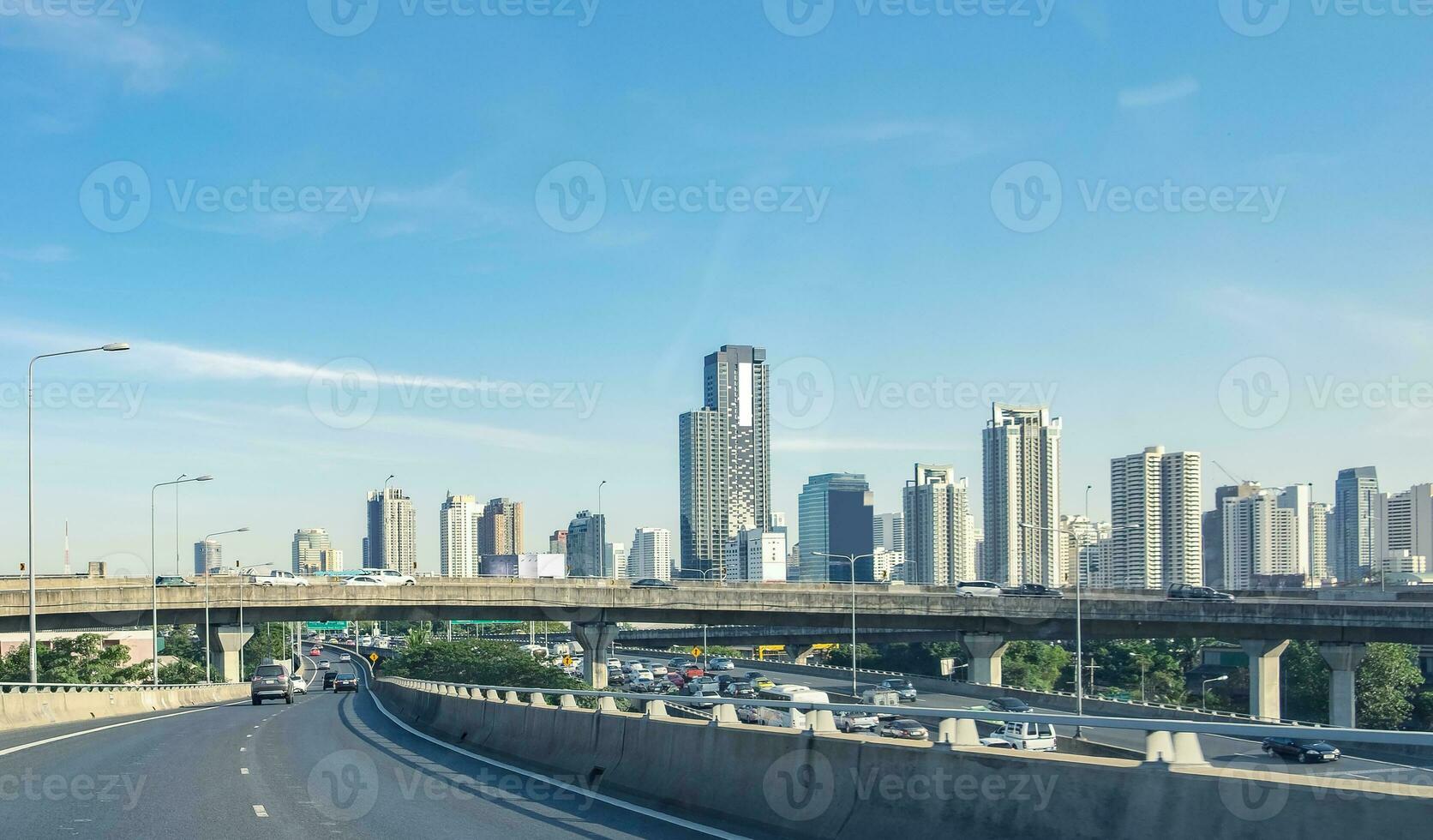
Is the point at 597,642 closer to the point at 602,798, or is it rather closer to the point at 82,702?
the point at 82,702

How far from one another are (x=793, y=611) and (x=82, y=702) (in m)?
51.0

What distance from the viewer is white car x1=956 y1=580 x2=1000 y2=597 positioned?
86312 mm

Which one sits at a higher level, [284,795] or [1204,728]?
[1204,728]

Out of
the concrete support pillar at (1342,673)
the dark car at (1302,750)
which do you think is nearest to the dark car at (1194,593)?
the concrete support pillar at (1342,673)

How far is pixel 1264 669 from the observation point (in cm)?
8012

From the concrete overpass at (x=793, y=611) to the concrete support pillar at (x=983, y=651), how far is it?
8 cm

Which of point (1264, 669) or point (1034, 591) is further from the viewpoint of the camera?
point (1034, 591)

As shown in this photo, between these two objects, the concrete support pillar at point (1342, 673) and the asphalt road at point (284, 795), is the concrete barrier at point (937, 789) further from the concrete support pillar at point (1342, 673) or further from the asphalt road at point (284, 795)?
the concrete support pillar at point (1342, 673)

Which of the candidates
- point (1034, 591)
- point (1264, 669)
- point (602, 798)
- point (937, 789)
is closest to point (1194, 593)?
point (1264, 669)

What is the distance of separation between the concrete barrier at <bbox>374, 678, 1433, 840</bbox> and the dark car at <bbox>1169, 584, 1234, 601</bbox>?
71591 millimetres

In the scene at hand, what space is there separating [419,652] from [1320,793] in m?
136

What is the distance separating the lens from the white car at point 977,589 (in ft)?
283

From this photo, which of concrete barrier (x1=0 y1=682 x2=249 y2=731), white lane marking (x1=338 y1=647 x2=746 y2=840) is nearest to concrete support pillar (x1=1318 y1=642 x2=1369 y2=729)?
concrete barrier (x1=0 y1=682 x2=249 y2=731)

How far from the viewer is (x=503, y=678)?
10375 cm
